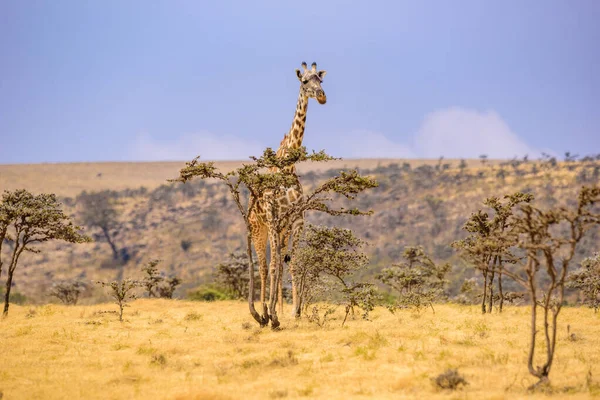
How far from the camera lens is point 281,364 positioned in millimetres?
12953

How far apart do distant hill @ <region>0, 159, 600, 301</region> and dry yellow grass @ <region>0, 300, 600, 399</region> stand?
3531 centimetres

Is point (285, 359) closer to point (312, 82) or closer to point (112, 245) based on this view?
point (312, 82)

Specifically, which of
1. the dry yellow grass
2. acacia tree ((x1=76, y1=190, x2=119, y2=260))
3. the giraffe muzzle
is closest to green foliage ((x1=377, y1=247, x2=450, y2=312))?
the dry yellow grass

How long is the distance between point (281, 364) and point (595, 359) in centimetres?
665

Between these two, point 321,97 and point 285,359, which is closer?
point 285,359

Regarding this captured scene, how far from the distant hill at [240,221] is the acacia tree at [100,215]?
40.6 inches

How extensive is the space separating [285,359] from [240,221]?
206ft

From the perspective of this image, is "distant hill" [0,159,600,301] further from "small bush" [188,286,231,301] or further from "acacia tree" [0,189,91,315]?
"acacia tree" [0,189,91,315]

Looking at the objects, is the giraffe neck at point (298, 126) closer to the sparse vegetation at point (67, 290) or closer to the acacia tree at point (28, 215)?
the acacia tree at point (28, 215)

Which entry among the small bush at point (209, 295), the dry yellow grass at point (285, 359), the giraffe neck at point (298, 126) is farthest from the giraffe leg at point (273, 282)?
the small bush at point (209, 295)

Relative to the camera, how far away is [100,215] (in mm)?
71312

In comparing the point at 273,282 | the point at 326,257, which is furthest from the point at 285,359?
the point at 326,257

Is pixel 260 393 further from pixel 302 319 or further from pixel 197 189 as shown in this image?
pixel 197 189

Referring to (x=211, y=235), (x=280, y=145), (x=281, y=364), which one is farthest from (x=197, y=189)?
(x=281, y=364)
